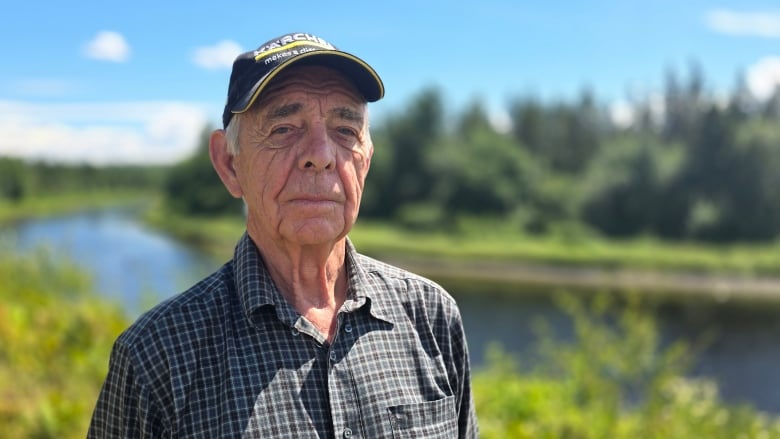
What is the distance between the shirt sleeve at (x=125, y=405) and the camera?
5.33ft

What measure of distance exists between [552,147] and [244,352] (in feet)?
188

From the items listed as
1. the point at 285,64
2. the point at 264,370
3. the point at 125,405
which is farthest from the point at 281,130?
the point at 125,405

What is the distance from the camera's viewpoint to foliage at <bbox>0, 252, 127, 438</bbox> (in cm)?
483

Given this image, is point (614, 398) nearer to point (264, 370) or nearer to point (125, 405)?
point (264, 370)

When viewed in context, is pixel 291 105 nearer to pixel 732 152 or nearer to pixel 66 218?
pixel 732 152

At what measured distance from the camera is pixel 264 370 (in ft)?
5.42

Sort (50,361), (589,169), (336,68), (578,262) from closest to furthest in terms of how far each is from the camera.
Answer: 1. (336,68)
2. (50,361)
3. (578,262)
4. (589,169)

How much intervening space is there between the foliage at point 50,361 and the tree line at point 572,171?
3313 centimetres

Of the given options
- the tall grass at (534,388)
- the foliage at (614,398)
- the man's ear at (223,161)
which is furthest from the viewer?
the foliage at (614,398)

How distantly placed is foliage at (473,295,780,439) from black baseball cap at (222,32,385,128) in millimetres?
4149

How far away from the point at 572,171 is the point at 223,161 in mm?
55385

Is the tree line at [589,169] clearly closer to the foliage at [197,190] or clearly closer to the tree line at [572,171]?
the tree line at [572,171]

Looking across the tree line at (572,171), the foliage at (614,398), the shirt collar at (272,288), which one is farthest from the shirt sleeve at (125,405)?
the tree line at (572,171)

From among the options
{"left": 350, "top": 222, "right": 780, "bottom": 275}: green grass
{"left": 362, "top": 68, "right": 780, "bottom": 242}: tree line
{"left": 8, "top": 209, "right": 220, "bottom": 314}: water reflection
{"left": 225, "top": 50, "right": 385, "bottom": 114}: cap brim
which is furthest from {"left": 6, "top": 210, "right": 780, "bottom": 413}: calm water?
{"left": 362, "top": 68, "right": 780, "bottom": 242}: tree line
